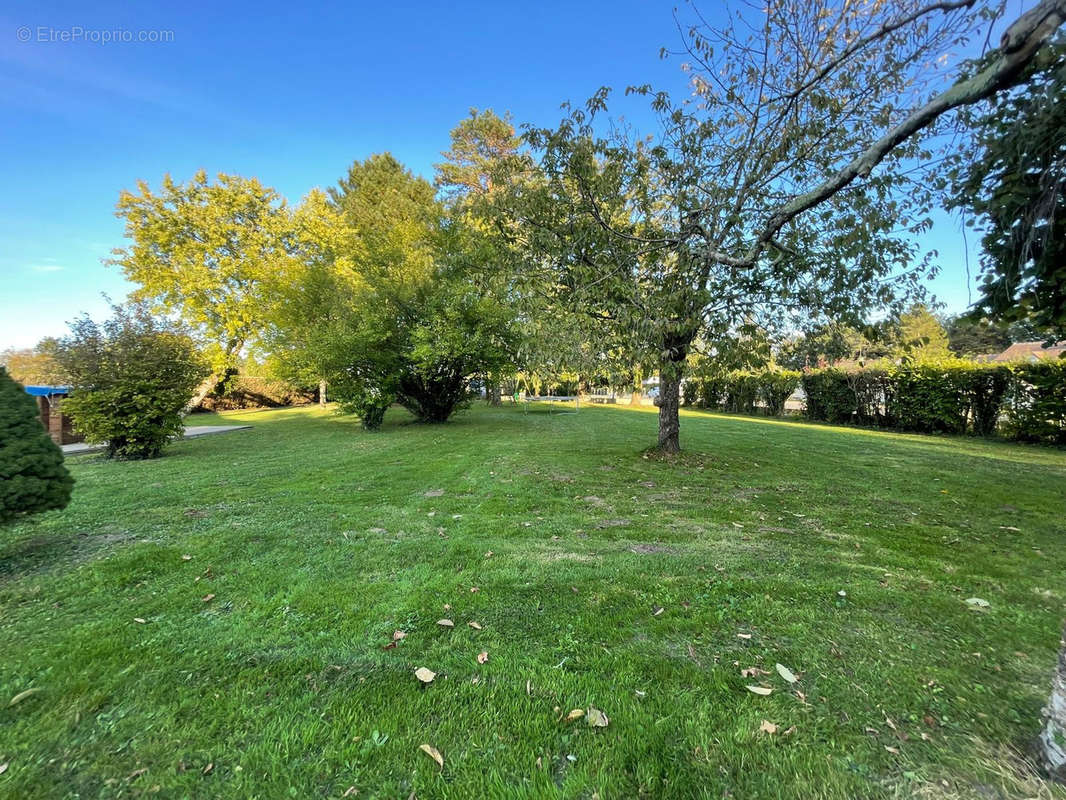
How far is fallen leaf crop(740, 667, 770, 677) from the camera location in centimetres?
217

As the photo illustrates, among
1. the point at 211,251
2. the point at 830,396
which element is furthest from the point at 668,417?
the point at 211,251

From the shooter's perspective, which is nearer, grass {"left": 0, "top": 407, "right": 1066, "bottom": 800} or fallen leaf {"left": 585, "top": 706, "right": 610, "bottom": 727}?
grass {"left": 0, "top": 407, "right": 1066, "bottom": 800}

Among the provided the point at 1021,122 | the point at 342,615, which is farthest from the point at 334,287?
the point at 1021,122

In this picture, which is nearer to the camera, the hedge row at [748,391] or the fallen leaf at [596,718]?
the fallen leaf at [596,718]

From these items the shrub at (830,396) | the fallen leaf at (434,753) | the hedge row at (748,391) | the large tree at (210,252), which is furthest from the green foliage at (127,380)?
the shrub at (830,396)

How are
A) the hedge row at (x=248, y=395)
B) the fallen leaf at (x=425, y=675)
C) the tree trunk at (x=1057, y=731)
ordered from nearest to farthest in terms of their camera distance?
the tree trunk at (x=1057, y=731), the fallen leaf at (x=425, y=675), the hedge row at (x=248, y=395)

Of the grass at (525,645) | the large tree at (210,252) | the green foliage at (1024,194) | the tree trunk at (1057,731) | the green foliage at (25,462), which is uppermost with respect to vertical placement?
the large tree at (210,252)

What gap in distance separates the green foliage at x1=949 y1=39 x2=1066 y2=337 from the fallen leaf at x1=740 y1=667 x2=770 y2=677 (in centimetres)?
388

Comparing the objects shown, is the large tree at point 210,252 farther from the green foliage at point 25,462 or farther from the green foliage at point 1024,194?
the green foliage at point 1024,194

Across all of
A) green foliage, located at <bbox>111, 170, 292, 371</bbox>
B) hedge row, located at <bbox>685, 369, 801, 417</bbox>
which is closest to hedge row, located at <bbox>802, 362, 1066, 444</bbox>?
hedge row, located at <bbox>685, 369, 801, 417</bbox>

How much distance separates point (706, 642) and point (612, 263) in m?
4.58

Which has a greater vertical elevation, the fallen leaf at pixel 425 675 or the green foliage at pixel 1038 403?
the green foliage at pixel 1038 403

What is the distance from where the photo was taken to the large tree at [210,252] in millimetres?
20031

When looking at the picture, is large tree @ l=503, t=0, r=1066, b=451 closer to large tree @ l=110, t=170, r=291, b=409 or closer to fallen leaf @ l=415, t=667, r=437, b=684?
fallen leaf @ l=415, t=667, r=437, b=684
